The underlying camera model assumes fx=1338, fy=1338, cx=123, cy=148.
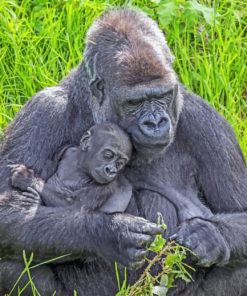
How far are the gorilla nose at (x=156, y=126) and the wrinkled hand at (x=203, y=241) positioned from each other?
429 mm

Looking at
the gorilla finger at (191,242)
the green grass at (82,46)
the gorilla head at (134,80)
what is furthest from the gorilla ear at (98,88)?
the green grass at (82,46)

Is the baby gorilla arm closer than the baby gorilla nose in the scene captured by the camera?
No

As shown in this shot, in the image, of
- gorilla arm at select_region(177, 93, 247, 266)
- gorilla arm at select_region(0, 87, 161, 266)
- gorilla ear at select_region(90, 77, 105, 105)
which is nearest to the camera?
gorilla arm at select_region(0, 87, 161, 266)

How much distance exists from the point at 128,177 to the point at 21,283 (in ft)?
2.09

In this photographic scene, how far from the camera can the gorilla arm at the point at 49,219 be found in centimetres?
539

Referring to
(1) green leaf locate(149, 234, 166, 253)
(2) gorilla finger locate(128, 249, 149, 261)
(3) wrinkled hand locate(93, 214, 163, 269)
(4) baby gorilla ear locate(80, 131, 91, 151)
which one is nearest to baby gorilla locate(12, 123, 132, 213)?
(4) baby gorilla ear locate(80, 131, 91, 151)

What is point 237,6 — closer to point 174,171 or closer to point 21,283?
point 174,171

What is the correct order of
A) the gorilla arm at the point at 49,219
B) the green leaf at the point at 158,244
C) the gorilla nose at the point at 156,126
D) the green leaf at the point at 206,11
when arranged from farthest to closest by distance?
the green leaf at the point at 206,11 < the gorilla arm at the point at 49,219 < the gorilla nose at the point at 156,126 < the green leaf at the point at 158,244

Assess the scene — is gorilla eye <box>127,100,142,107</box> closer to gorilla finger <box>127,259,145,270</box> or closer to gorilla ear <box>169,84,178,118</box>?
gorilla ear <box>169,84,178,118</box>

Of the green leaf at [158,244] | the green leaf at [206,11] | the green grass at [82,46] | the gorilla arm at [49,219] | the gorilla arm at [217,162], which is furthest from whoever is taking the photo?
the green leaf at [206,11]

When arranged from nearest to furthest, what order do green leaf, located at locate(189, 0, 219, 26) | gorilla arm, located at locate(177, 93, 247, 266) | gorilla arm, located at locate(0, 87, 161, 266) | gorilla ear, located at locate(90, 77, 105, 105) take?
gorilla arm, located at locate(0, 87, 161, 266)
gorilla ear, located at locate(90, 77, 105, 105)
gorilla arm, located at locate(177, 93, 247, 266)
green leaf, located at locate(189, 0, 219, 26)

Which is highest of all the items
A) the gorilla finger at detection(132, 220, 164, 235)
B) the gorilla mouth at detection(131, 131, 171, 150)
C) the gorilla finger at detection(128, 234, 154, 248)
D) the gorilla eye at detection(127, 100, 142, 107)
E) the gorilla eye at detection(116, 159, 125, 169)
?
the gorilla eye at detection(127, 100, 142, 107)

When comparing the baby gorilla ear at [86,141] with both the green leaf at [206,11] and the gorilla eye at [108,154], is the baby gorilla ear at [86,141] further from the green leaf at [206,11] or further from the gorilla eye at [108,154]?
the green leaf at [206,11]

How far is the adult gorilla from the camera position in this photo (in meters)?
5.38
